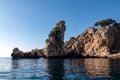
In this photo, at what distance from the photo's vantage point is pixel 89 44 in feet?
476

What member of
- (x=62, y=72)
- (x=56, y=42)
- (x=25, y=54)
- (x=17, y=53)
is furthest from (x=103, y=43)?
(x=62, y=72)

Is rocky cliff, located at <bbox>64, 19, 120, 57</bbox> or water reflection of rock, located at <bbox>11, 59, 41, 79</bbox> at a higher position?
rocky cliff, located at <bbox>64, 19, 120, 57</bbox>

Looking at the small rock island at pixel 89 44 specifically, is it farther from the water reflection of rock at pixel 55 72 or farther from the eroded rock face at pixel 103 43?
the water reflection of rock at pixel 55 72

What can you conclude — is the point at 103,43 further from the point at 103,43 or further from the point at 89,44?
the point at 89,44

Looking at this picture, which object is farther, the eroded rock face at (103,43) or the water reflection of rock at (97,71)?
the eroded rock face at (103,43)

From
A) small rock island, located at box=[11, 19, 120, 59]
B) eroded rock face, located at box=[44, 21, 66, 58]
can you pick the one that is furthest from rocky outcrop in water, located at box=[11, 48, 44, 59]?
eroded rock face, located at box=[44, 21, 66, 58]

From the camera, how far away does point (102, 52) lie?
12531cm

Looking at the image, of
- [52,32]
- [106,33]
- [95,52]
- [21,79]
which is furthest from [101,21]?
[21,79]

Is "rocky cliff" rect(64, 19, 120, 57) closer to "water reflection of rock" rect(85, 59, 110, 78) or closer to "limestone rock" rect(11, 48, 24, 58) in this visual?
"limestone rock" rect(11, 48, 24, 58)

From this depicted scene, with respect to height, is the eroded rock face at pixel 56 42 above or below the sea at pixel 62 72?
above

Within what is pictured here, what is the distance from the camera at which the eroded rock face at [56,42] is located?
5153 inches

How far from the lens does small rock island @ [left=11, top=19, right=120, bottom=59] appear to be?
413 ft

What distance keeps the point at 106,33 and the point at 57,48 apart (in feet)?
108

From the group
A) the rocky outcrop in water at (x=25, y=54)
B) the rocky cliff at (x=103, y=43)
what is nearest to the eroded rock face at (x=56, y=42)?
the rocky cliff at (x=103, y=43)
